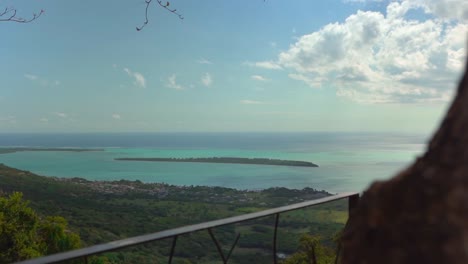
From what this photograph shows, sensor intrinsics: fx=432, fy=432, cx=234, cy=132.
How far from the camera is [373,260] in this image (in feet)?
2.95

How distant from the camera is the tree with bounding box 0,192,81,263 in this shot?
9.47 meters

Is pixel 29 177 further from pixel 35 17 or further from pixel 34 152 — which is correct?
pixel 34 152

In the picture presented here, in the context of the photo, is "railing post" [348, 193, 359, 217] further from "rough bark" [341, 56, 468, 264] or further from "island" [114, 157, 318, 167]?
"island" [114, 157, 318, 167]

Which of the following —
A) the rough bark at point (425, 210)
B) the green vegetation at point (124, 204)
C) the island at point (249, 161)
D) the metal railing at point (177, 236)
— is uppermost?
the rough bark at point (425, 210)

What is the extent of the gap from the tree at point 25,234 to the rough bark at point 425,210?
967 cm

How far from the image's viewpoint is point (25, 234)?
9992mm

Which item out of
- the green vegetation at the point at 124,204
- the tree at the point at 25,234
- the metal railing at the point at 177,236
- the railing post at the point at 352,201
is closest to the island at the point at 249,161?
the green vegetation at the point at 124,204

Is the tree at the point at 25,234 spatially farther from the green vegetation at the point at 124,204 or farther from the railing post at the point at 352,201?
the railing post at the point at 352,201

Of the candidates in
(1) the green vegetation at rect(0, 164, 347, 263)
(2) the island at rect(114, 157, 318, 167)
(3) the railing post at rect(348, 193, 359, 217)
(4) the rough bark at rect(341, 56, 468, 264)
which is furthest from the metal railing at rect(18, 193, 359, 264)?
(2) the island at rect(114, 157, 318, 167)

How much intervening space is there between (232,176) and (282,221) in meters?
44.8

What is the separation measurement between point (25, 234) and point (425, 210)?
35.3 ft

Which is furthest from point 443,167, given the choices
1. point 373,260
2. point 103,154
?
point 103,154

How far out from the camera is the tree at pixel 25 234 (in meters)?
9.47

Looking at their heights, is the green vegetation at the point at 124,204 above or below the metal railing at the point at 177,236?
below
